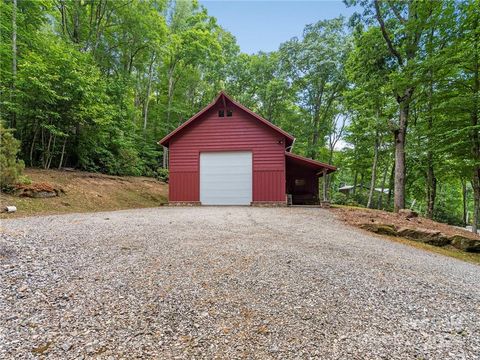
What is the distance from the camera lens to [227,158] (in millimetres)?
11742

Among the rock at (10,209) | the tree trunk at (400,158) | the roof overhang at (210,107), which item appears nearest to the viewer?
the rock at (10,209)

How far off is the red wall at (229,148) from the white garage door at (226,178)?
263mm

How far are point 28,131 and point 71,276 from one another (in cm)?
1101

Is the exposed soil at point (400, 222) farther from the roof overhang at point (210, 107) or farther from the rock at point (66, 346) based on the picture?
the rock at point (66, 346)

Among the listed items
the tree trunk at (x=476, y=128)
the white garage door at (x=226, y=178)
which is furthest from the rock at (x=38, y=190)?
the tree trunk at (x=476, y=128)

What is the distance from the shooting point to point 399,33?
10016mm

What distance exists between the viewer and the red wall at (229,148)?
11.5m

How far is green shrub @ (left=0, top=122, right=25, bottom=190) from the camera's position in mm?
6820

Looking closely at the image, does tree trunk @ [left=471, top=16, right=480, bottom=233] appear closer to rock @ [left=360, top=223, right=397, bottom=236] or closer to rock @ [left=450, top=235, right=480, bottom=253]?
rock @ [left=450, top=235, right=480, bottom=253]

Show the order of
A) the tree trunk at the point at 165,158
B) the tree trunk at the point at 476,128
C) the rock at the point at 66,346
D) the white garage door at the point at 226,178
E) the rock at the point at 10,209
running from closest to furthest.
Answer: the rock at the point at 66,346 < the rock at the point at 10,209 < the tree trunk at the point at 476,128 < the white garage door at the point at 226,178 < the tree trunk at the point at 165,158

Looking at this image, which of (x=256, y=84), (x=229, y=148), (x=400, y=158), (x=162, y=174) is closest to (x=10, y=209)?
(x=229, y=148)

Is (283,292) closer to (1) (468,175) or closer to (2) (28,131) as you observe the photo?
(2) (28,131)

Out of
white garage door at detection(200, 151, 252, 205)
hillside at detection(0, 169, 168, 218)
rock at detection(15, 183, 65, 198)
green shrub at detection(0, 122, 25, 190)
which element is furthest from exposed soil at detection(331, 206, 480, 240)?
green shrub at detection(0, 122, 25, 190)

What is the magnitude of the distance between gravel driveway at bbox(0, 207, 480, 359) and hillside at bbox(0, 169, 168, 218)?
4140 millimetres
